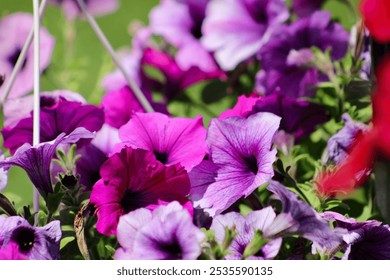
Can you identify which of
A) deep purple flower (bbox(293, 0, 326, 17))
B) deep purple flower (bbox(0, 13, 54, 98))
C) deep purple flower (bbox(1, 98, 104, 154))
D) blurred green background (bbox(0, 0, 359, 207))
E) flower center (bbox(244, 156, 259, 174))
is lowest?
blurred green background (bbox(0, 0, 359, 207))

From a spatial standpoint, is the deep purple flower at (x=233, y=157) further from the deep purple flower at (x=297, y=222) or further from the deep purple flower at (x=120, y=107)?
the deep purple flower at (x=120, y=107)

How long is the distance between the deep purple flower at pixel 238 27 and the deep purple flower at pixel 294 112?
12 centimetres

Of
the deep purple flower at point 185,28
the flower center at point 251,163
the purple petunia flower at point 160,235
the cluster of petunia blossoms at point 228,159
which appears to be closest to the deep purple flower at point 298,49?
the cluster of petunia blossoms at point 228,159

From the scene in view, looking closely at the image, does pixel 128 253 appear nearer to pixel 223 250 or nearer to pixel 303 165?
pixel 223 250

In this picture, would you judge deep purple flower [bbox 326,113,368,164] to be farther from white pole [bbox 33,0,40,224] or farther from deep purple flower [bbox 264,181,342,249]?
white pole [bbox 33,0,40,224]

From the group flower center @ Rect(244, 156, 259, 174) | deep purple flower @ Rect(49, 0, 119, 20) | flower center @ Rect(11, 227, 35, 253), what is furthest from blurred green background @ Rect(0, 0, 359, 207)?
flower center @ Rect(244, 156, 259, 174)

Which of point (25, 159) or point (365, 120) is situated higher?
point (25, 159)

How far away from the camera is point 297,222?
53 centimetres

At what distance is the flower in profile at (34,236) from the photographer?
1.89 ft

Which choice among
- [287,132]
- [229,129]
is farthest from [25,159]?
[287,132]

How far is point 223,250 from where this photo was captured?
521mm

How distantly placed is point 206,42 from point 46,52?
0.22 meters

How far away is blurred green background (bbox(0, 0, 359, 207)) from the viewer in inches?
43.3

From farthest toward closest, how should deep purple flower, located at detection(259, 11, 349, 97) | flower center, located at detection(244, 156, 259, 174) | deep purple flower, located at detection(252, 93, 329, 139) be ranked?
deep purple flower, located at detection(259, 11, 349, 97)
deep purple flower, located at detection(252, 93, 329, 139)
flower center, located at detection(244, 156, 259, 174)
